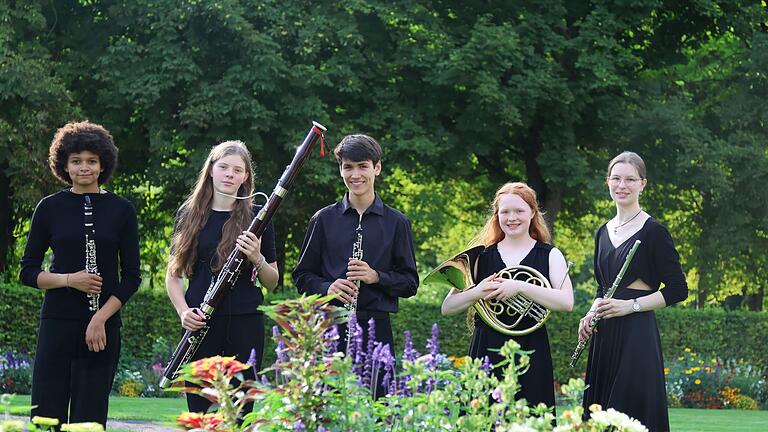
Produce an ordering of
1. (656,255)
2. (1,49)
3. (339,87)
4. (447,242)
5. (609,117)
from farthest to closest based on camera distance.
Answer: (447,242) → (609,117) → (339,87) → (1,49) → (656,255)

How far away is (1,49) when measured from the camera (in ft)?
58.4

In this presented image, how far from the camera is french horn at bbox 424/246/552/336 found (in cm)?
573

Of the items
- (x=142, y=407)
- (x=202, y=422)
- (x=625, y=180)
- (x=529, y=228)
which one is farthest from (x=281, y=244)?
(x=202, y=422)

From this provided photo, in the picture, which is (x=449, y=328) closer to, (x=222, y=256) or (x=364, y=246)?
(x=364, y=246)

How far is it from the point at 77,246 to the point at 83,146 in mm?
505

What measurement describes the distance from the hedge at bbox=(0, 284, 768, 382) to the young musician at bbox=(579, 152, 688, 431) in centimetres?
1004

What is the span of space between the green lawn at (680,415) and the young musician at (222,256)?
532 centimetres

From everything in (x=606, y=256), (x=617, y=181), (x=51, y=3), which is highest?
(x=51, y=3)

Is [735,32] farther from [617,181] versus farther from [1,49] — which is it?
[617,181]

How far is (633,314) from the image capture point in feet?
20.5

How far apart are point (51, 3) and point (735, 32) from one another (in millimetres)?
12249

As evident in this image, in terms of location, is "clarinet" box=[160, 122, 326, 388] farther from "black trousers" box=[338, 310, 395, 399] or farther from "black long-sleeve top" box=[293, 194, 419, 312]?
"black trousers" box=[338, 310, 395, 399]

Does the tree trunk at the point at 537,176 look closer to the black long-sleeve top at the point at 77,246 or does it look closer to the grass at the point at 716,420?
the grass at the point at 716,420

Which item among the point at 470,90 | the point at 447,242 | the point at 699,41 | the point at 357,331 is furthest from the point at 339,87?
the point at 357,331
